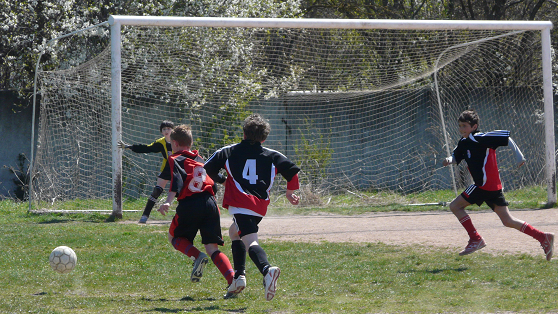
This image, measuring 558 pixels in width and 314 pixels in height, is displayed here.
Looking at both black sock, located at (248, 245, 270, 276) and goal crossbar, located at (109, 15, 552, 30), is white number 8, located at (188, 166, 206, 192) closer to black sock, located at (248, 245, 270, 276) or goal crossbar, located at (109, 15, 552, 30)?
black sock, located at (248, 245, 270, 276)

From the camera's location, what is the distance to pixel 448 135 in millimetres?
12766

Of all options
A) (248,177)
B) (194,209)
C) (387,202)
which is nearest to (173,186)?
(194,209)

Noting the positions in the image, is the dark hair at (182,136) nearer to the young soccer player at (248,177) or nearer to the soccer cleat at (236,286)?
the young soccer player at (248,177)

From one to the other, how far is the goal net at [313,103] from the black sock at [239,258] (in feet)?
17.1

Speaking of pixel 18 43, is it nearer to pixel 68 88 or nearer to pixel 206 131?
pixel 68 88

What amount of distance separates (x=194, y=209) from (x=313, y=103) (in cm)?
841

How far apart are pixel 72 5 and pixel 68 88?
3.02 m

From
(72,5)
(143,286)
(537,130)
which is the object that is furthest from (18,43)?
(537,130)

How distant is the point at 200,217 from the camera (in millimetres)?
4648

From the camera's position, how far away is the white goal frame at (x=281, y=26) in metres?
9.11

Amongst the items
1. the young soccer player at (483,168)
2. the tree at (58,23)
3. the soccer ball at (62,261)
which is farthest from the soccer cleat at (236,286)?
the tree at (58,23)

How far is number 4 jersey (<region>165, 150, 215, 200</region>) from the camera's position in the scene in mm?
4609

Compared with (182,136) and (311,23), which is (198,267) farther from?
(311,23)

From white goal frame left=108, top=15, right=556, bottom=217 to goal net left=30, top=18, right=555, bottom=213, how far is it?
94 mm
